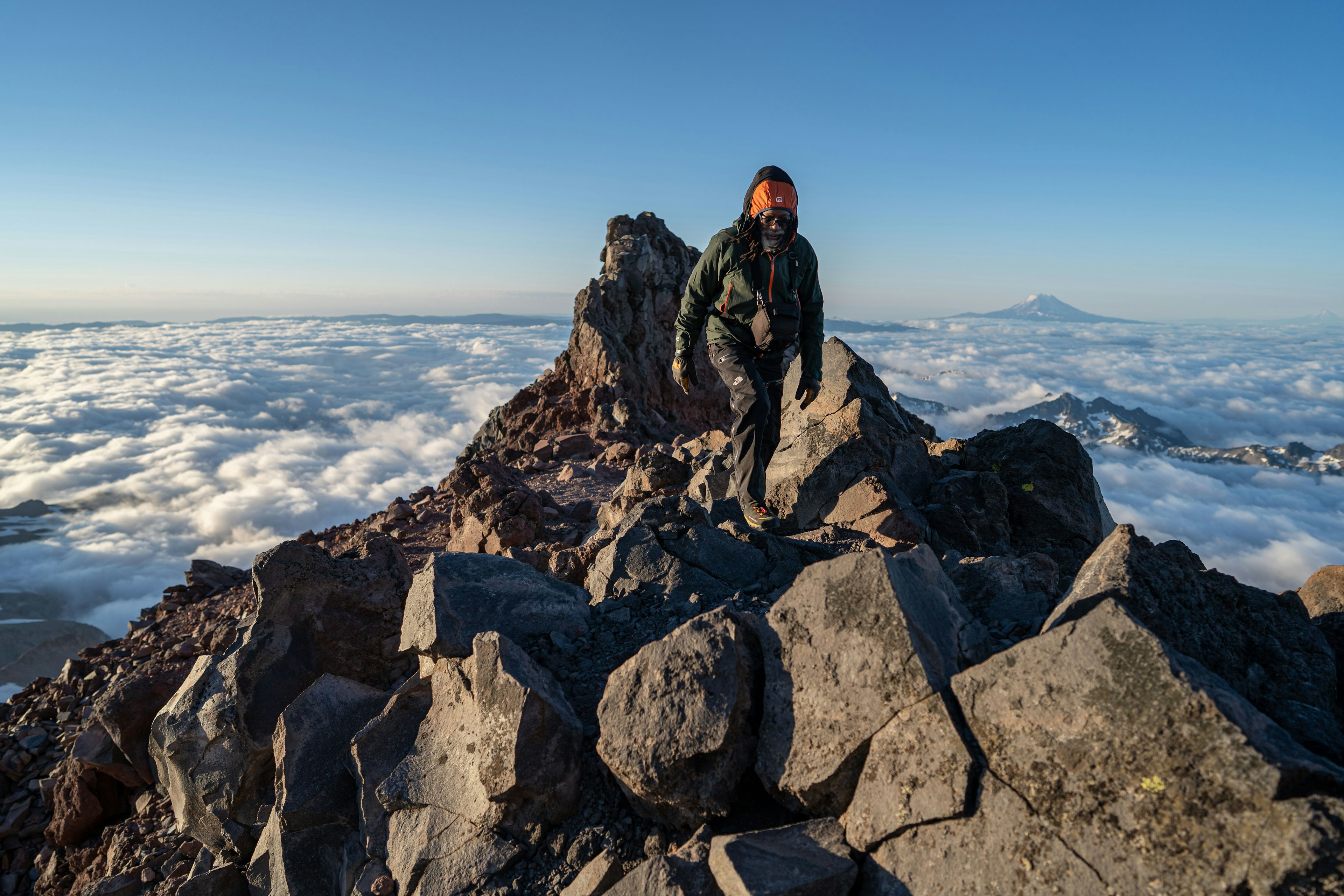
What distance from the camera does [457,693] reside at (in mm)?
4543

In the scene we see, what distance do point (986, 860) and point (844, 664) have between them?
3.44 ft

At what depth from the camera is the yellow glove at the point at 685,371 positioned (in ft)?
26.1

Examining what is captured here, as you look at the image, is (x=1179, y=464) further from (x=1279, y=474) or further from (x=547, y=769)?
(x=547, y=769)

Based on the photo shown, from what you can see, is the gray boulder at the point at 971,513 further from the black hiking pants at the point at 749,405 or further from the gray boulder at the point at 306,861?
the gray boulder at the point at 306,861

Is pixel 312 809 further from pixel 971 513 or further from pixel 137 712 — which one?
pixel 971 513

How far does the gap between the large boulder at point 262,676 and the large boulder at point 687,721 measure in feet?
12.2

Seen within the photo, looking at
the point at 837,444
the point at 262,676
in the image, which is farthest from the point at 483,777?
the point at 837,444

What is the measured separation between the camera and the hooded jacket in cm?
676

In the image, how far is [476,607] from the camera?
5.08 m

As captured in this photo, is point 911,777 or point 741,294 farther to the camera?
point 741,294

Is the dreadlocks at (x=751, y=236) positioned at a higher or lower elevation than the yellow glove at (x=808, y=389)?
higher

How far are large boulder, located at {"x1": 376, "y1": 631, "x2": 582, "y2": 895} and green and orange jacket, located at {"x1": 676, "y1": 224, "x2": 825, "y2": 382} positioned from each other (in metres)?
4.51

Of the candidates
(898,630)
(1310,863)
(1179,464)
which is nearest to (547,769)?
(898,630)

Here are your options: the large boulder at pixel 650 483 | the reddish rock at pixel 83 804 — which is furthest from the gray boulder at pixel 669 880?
the reddish rock at pixel 83 804
